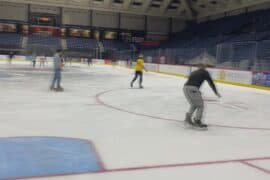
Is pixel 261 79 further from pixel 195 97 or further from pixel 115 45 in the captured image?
pixel 115 45

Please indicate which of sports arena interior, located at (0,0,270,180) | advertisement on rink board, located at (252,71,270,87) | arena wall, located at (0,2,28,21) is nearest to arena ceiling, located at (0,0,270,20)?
arena wall, located at (0,2,28,21)

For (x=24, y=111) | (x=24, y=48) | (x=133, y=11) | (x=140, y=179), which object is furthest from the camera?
(x=133, y=11)

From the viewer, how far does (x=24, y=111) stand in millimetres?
7613

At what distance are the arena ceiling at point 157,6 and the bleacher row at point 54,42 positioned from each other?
4.15 meters

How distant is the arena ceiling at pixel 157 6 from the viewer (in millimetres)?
41594

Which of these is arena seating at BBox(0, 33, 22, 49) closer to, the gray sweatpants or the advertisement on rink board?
the advertisement on rink board

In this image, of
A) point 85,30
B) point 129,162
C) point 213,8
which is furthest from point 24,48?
point 129,162

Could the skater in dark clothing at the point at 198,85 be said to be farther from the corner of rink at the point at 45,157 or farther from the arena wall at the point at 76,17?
the arena wall at the point at 76,17

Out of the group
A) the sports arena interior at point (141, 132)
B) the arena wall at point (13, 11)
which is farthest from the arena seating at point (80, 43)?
the sports arena interior at point (141, 132)

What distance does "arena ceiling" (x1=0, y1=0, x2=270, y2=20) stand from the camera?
41594 mm

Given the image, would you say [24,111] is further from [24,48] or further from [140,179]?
[24,48]

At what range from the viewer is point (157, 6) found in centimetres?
4522

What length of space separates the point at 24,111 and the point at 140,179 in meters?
4.69

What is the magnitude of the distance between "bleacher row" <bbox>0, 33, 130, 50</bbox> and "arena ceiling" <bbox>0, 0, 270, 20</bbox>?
415cm
